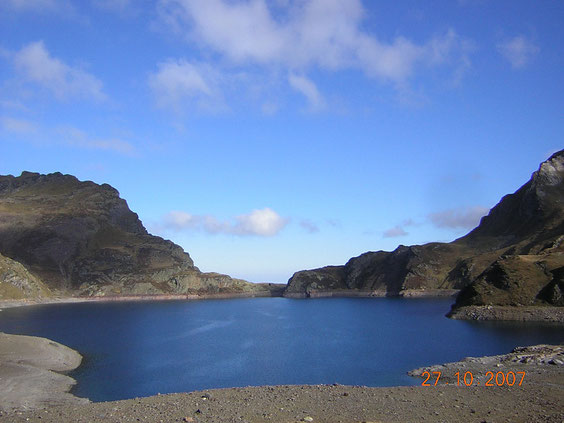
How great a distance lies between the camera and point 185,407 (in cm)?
3416

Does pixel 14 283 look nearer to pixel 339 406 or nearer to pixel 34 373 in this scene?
pixel 34 373

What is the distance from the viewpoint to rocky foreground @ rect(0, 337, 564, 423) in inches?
1181

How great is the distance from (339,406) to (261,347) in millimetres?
48023

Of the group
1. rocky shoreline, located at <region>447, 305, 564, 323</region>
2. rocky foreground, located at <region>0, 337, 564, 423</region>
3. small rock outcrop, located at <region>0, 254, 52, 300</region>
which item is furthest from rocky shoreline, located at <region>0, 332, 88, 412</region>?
small rock outcrop, located at <region>0, 254, 52, 300</region>

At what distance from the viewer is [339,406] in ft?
111

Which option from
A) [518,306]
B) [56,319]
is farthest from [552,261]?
[56,319]

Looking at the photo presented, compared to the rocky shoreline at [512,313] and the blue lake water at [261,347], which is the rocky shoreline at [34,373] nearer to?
the blue lake water at [261,347]

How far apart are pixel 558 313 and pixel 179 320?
308 ft

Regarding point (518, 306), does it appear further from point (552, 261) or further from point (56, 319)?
point (56, 319)
